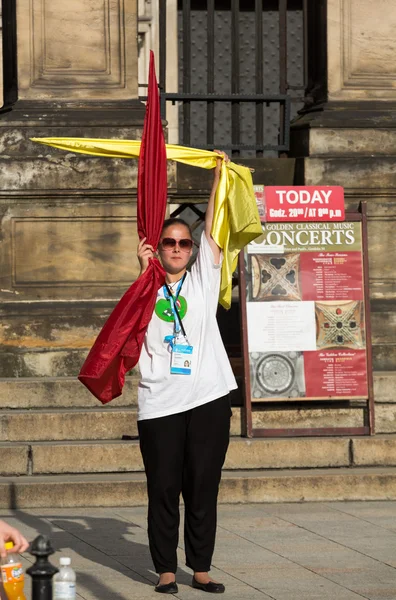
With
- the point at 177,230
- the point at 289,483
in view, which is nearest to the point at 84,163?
the point at 289,483

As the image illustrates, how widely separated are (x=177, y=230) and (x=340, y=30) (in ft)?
16.8

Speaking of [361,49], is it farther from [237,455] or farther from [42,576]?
[42,576]

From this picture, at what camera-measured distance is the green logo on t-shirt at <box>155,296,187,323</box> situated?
22.4 feet

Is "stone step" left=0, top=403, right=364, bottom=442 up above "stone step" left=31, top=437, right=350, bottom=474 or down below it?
above

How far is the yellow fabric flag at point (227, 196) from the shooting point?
23.9ft

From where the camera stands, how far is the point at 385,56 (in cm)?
1155

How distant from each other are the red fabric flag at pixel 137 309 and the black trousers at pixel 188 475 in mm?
312

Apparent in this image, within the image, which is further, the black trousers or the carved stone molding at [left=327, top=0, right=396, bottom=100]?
the carved stone molding at [left=327, top=0, right=396, bottom=100]

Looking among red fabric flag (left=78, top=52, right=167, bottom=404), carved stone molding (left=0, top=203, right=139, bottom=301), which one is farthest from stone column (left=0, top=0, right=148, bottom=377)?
red fabric flag (left=78, top=52, right=167, bottom=404)

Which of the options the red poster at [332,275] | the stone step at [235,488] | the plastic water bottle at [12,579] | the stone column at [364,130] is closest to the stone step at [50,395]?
the stone step at [235,488]

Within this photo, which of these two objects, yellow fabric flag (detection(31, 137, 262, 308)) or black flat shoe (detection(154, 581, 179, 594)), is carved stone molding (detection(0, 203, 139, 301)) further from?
black flat shoe (detection(154, 581, 179, 594))

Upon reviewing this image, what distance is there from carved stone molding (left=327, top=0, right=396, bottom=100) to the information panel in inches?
77.7

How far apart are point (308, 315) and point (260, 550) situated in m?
2.59

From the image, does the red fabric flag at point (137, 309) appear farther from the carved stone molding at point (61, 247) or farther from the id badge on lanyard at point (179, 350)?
the carved stone molding at point (61, 247)
